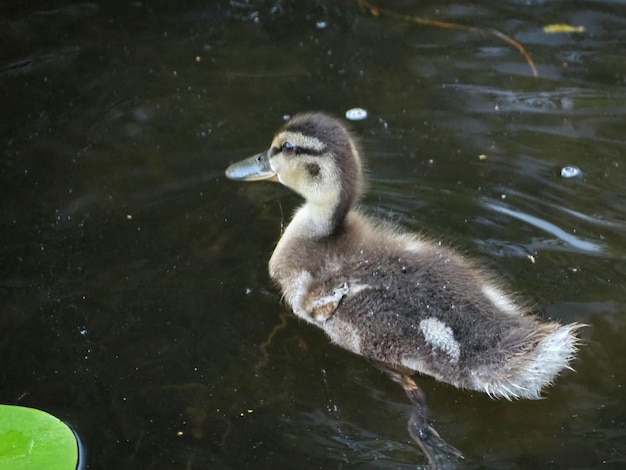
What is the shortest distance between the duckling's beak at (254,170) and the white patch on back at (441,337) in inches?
32.3

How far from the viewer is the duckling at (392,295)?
2.61m

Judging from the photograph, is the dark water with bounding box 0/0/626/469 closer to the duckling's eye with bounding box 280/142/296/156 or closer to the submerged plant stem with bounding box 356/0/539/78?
the submerged plant stem with bounding box 356/0/539/78

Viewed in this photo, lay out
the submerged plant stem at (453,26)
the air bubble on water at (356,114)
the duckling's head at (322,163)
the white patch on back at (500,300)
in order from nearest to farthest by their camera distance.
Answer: the white patch on back at (500,300), the duckling's head at (322,163), the air bubble on water at (356,114), the submerged plant stem at (453,26)

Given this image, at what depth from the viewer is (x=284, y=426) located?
2713mm

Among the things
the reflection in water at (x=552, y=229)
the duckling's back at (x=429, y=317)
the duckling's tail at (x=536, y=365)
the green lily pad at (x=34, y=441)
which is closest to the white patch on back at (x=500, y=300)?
the duckling's back at (x=429, y=317)

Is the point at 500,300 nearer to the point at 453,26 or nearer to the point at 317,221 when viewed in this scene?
the point at 317,221

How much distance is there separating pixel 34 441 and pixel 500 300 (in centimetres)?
→ 132

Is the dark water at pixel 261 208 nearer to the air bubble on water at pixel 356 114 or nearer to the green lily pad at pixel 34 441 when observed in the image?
the air bubble on water at pixel 356 114

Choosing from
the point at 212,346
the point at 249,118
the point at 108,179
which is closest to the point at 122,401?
the point at 212,346

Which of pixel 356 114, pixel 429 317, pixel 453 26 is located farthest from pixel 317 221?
pixel 453 26

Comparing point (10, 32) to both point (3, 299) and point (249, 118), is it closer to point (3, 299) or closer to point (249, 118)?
point (249, 118)

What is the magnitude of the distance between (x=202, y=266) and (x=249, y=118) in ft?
2.83

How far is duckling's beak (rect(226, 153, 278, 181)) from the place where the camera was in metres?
3.20

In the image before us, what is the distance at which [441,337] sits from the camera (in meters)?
2.64
